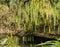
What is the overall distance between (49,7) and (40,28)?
331 millimetres

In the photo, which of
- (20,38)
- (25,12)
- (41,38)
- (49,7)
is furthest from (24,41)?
(49,7)

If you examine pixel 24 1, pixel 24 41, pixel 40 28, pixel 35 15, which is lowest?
pixel 24 41

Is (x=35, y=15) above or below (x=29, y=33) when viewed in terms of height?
above

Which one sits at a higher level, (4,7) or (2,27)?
(4,7)

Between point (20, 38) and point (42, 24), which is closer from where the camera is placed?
point (42, 24)

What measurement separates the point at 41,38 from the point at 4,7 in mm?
714

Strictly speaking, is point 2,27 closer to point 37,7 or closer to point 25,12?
point 25,12

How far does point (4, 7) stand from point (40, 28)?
62 cm

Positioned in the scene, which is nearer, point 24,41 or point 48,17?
point 48,17

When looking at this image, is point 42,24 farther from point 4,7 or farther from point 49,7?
point 4,7

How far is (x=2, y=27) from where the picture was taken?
9.77 ft

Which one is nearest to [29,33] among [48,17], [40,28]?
[40,28]

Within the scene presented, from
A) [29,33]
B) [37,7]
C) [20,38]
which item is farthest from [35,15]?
[20,38]

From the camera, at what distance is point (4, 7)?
9.93 feet
